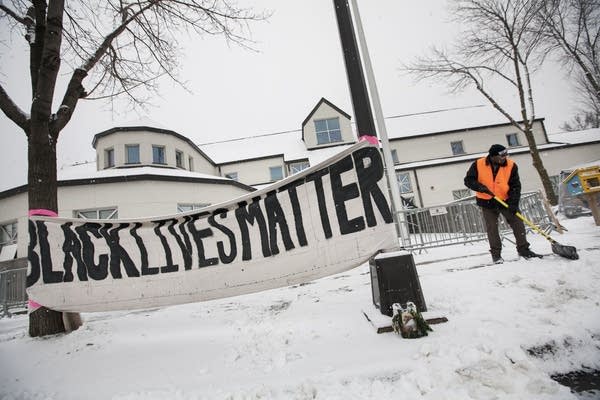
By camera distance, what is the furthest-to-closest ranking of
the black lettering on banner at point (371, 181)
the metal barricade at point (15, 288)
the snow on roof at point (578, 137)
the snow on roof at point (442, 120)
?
1. the snow on roof at point (442, 120)
2. the snow on roof at point (578, 137)
3. the metal barricade at point (15, 288)
4. the black lettering on banner at point (371, 181)

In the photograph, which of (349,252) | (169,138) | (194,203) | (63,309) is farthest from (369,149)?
(169,138)

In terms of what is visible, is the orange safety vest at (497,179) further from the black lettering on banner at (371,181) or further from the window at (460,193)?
the window at (460,193)

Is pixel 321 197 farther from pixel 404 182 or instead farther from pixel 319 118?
pixel 404 182

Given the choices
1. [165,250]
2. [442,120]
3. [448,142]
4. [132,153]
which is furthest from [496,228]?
[442,120]

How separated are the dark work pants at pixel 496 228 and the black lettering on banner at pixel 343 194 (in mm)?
2903

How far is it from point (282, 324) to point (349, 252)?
121 centimetres

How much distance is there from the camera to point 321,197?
10.1ft

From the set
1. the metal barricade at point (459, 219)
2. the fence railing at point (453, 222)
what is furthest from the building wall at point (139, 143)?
the metal barricade at point (459, 219)

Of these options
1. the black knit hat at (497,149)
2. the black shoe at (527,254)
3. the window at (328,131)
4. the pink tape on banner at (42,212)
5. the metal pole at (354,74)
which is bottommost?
the black shoe at (527,254)

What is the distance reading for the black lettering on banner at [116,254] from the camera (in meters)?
3.68

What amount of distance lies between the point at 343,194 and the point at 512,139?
27700 millimetres

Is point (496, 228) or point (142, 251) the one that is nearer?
point (142, 251)

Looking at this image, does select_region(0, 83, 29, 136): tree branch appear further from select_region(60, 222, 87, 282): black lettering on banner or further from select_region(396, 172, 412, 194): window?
select_region(396, 172, 412, 194): window

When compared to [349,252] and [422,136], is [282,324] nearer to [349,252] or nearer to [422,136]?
[349,252]
